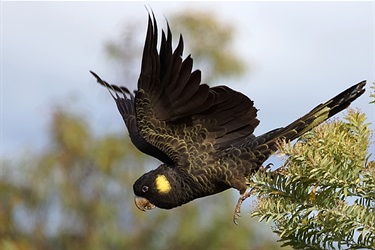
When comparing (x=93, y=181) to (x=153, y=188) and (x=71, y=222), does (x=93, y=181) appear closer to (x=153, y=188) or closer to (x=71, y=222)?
(x=71, y=222)

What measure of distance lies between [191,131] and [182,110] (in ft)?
0.55

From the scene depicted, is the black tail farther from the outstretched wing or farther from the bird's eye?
the bird's eye

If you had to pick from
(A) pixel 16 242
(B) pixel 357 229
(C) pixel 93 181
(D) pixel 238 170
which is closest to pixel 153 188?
(D) pixel 238 170

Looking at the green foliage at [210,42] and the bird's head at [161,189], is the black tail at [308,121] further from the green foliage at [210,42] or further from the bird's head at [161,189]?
the green foliage at [210,42]

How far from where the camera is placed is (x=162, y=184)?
13.3 ft

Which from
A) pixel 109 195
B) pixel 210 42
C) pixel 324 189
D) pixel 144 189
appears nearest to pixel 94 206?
pixel 109 195

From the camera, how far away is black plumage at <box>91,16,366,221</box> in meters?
3.61

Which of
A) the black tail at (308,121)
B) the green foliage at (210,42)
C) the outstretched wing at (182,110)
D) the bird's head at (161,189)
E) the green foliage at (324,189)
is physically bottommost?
the green foliage at (324,189)

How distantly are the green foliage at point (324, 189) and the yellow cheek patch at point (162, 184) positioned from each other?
5.32 ft

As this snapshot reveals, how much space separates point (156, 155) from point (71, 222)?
944cm

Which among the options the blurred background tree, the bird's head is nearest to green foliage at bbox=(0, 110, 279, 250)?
the blurred background tree

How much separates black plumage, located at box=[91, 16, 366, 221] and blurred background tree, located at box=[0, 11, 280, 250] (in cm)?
826

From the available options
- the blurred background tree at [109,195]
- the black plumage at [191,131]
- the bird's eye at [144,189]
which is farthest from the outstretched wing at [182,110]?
the blurred background tree at [109,195]

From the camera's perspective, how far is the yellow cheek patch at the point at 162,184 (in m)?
4.00
